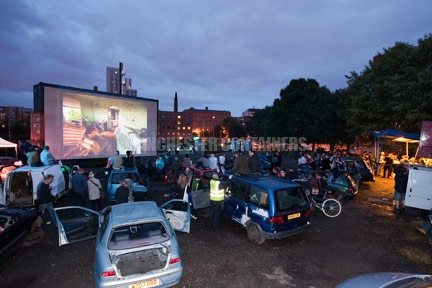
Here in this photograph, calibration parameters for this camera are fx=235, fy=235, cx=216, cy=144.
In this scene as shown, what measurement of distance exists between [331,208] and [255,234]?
4103mm

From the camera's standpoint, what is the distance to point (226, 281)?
15.7ft

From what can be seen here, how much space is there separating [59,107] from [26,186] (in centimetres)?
744

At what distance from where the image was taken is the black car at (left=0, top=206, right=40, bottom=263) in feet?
16.4

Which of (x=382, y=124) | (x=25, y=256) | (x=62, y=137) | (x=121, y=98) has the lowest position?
(x=25, y=256)

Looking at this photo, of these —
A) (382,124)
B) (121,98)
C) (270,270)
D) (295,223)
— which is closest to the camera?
(270,270)

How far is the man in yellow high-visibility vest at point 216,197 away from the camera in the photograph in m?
7.09

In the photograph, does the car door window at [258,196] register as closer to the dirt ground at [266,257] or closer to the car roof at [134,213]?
the dirt ground at [266,257]

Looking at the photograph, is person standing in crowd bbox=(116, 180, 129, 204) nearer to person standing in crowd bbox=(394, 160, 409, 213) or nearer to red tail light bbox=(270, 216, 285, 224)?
Answer: red tail light bbox=(270, 216, 285, 224)

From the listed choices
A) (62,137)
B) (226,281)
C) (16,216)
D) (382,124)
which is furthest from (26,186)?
(382,124)

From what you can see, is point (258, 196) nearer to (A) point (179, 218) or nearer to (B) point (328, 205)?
(A) point (179, 218)

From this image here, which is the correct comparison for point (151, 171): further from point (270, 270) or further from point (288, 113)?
point (288, 113)

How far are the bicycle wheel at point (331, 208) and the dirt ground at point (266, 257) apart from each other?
1.84 ft

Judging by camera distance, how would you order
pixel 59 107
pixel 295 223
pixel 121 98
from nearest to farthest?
1. pixel 295 223
2. pixel 59 107
3. pixel 121 98

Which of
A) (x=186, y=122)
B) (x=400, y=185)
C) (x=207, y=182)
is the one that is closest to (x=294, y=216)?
(x=207, y=182)
